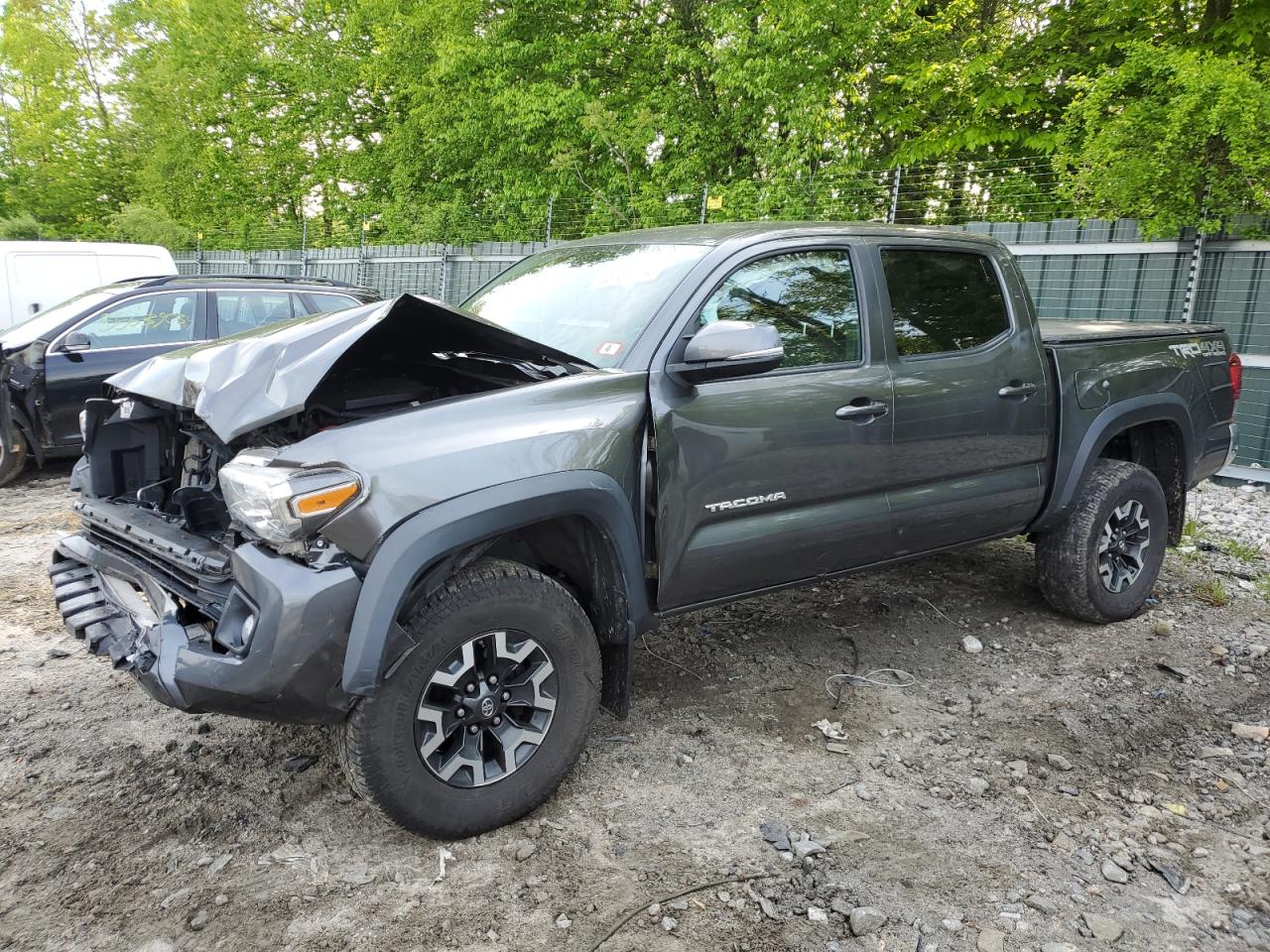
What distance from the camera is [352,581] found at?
2.38 metres

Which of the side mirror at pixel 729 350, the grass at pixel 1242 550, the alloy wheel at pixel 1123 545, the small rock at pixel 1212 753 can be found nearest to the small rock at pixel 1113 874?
the small rock at pixel 1212 753

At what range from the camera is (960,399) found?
381 cm

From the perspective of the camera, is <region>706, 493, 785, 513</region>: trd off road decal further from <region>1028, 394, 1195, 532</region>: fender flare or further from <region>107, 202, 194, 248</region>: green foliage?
<region>107, 202, 194, 248</region>: green foliage

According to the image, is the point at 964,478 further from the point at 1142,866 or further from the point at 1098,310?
the point at 1098,310

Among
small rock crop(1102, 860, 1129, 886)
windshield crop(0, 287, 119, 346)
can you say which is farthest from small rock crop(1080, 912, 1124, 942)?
windshield crop(0, 287, 119, 346)

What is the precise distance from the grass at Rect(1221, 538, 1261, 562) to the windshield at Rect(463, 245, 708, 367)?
465 cm

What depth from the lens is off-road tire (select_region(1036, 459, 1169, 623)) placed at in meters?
4.43

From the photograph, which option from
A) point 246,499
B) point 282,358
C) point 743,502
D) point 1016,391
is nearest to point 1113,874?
point 743,502

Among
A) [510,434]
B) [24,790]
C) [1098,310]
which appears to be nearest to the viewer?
[510,434]

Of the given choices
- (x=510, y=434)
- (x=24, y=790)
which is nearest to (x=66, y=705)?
(x=24, y=790)

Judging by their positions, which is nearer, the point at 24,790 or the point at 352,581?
the point at 352,581

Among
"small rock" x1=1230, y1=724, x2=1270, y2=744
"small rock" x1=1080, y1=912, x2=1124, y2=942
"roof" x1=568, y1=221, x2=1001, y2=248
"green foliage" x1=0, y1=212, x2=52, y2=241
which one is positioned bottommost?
"small rock" x1=1230, y1=724, x2=1270, y2=744

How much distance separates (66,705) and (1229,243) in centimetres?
960

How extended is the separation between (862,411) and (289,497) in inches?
83.5
